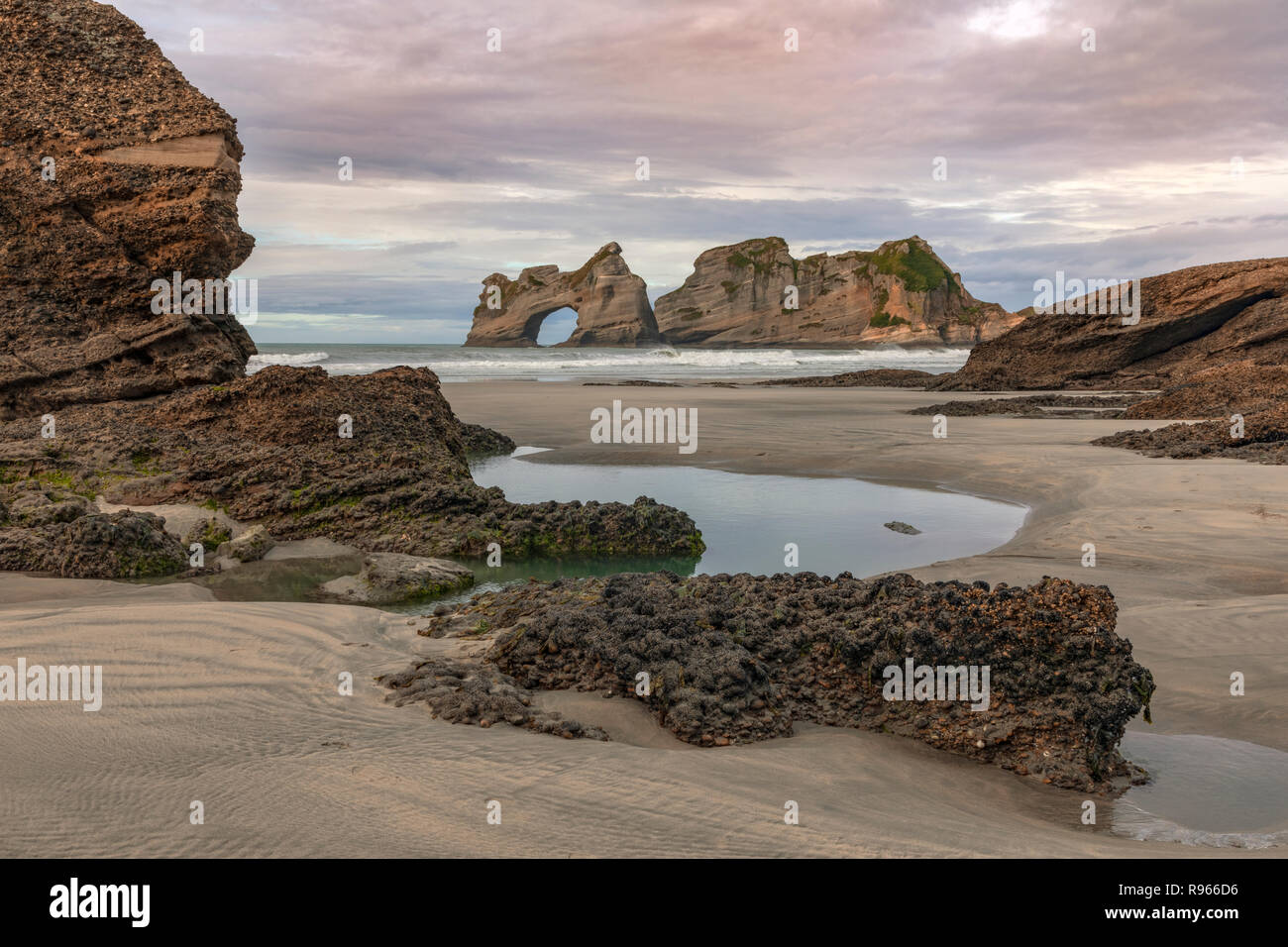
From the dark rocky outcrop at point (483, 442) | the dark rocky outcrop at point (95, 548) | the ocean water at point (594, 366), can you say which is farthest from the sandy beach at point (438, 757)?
the ocean water at point (594, 366)

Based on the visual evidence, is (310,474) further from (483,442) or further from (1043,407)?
(1043,407)

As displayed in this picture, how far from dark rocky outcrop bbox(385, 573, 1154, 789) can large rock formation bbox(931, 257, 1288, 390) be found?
2884 cm

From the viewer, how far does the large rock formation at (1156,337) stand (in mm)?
30344

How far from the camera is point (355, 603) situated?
7238 mm

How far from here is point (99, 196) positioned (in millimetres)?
12977

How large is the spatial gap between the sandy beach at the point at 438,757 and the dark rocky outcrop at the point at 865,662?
0.17 meters

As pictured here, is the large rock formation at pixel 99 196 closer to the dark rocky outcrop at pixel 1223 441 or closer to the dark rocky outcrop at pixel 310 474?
the dark rocky outcrop at pixel 310 474

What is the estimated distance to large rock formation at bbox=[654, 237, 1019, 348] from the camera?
10675cm

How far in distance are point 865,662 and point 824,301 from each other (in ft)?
384

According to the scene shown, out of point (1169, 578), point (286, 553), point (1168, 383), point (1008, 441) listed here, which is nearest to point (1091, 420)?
point (1008, 441)

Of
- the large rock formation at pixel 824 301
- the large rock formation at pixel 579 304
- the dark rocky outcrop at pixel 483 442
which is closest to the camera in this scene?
the dark rocky outcrop at pixel 483 442

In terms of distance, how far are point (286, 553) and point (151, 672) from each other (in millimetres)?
4475
